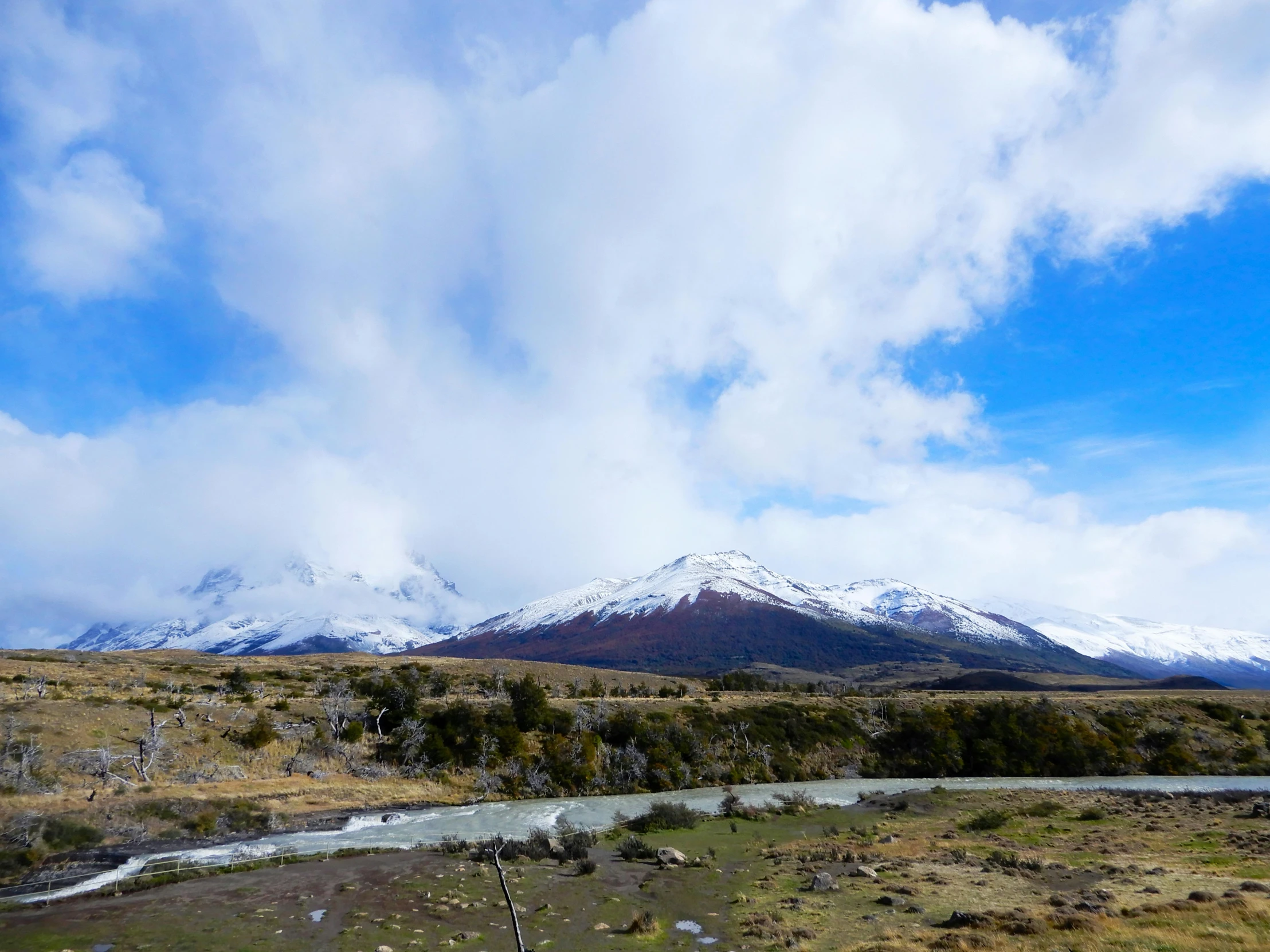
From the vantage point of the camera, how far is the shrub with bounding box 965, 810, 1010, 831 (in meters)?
39.9

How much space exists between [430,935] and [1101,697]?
105 meters

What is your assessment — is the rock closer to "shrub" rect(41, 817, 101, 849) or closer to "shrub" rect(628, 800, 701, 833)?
"shrub" rect(628, 800, 701, 833)

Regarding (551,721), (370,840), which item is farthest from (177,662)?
(370,840)

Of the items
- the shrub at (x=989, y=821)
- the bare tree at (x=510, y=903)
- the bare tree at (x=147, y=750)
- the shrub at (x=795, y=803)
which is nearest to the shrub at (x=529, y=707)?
the shrub at (x=795, y=803)

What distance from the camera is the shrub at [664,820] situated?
4088 cm

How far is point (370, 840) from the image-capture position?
36.6 meters

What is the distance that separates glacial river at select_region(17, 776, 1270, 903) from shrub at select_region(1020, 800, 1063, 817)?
10538mm

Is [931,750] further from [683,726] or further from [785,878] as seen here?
[785,878]

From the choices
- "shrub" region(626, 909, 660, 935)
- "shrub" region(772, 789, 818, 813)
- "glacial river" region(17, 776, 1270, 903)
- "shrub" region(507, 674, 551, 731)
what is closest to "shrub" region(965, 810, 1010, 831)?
"shrub" region(772, 789, 818, 813)

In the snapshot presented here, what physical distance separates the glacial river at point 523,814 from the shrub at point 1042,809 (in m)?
10.5

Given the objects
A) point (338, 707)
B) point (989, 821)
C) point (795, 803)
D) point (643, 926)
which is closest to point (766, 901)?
point (643, 926)

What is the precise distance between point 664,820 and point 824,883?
1660 centimetres

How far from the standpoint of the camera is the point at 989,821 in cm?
4041

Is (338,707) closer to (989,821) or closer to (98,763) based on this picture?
(98,763)
